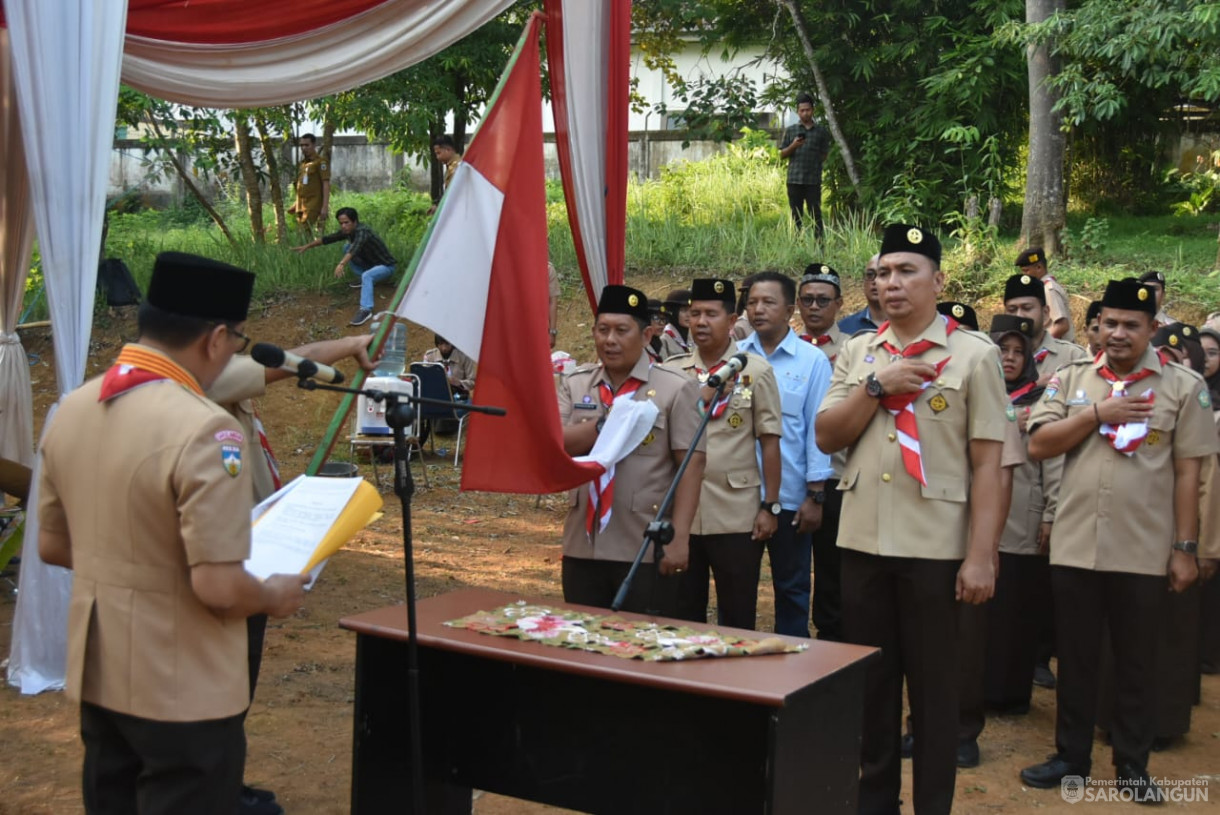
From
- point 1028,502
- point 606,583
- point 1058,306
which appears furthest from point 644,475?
point 1058,306

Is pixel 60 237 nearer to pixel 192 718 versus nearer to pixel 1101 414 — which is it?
pixel 192 718

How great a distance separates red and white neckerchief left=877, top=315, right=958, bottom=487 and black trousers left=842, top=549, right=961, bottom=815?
0.32 meters

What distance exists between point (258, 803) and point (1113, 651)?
3453mm

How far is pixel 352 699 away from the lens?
5996mm

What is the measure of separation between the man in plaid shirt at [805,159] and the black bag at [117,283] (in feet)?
24.2

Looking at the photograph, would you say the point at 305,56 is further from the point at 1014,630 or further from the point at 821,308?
the point at 1014,630

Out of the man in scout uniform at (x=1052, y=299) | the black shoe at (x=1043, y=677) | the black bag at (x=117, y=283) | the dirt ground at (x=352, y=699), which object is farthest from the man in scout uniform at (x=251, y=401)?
the black bag at (x=117, y=283)

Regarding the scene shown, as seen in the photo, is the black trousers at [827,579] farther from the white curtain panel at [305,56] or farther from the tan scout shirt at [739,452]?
the white curtain panel at [305,56]

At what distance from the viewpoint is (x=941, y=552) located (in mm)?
4203

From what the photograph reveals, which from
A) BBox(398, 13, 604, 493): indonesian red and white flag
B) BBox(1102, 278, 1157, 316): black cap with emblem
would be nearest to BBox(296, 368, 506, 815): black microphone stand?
BBox(398, 13, 604, 493): indonesian red and white flag

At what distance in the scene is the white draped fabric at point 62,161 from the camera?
520 cm

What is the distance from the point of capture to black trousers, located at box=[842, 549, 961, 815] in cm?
423

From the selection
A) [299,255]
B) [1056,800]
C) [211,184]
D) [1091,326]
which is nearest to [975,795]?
[1056,800]

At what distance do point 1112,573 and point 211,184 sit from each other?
2201 cm
